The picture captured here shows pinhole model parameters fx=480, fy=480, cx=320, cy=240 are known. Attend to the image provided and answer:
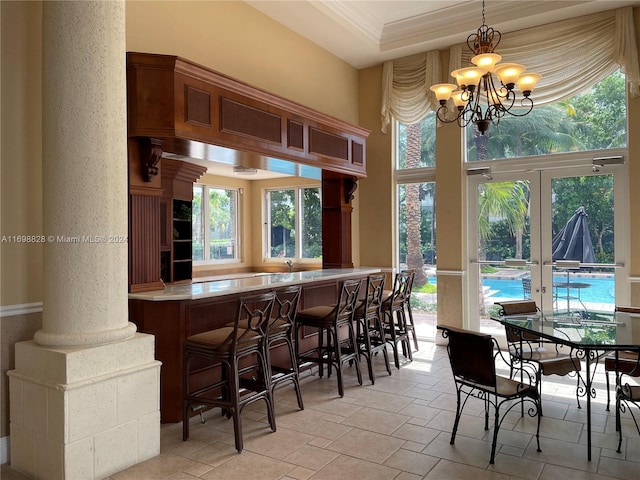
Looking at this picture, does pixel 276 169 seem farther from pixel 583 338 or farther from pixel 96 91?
pixel 583 338

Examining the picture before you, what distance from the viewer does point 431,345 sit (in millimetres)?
6141

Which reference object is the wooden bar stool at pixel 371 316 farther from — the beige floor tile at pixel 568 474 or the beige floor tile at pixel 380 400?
the beige floor tile at pixel 568 474

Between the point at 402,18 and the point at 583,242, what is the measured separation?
336 cm

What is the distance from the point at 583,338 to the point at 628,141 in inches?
123

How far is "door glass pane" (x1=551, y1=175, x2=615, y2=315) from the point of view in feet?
17.2

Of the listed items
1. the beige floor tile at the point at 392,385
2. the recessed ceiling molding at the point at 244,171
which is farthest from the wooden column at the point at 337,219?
the beige floor tile at the point at 392,385

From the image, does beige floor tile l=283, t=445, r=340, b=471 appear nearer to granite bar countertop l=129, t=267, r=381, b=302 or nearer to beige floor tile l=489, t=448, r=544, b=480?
beige floor tile l=489, t=448, r=544, b=480

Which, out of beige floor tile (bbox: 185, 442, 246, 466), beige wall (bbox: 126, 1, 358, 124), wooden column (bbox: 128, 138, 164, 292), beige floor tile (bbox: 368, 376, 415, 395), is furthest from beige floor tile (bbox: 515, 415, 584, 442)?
beige wall (bbox: 126, 1, 358, 124)

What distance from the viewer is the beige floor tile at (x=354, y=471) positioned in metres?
2.78

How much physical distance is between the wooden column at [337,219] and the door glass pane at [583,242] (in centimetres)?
246

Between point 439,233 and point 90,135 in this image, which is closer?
point 90,135

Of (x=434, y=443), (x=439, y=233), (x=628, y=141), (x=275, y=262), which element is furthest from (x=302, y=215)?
(x=434, y=443)

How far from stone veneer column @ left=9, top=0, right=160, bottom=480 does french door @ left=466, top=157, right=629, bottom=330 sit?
14.5ft

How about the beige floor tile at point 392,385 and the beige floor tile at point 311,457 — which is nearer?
the beige floor tile at point 311,457
